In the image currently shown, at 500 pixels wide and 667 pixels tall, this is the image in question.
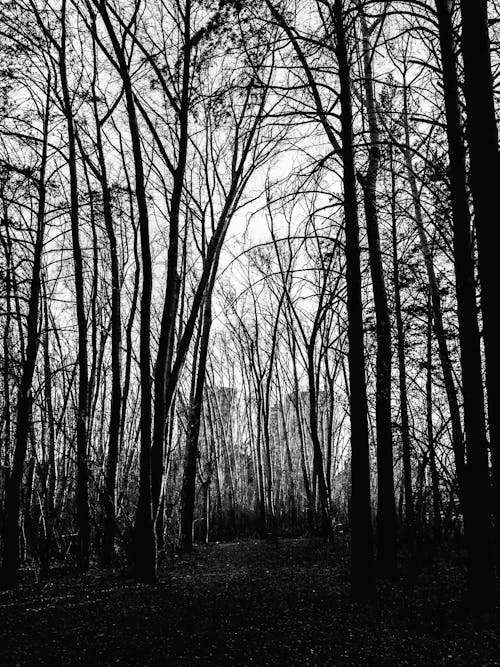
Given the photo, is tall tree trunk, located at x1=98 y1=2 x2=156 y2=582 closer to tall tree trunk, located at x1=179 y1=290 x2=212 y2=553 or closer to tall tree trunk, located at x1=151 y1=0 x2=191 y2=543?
tall tree trunk, located at x1=151 y1=0 x2=191 y2=543

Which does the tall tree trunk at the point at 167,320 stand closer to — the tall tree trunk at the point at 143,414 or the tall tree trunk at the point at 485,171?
the tall tree trunk at the point at 143,414

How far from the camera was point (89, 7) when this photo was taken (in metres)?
7.57

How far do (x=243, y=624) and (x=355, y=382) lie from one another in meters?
2.69

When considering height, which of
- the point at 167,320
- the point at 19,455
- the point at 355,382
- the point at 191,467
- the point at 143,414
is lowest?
the point at 191,467

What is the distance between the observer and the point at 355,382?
556cm

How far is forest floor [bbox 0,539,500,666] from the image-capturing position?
362 centimetres

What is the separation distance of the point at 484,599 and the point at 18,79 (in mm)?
9423

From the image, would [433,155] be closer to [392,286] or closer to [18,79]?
[392,286]

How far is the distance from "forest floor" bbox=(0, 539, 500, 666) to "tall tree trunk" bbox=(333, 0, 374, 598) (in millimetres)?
389

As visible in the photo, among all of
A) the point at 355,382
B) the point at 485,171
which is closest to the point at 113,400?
the point at 355,382

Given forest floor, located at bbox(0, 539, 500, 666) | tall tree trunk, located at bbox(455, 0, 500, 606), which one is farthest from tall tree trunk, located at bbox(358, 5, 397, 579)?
tall tree trunk, located at bbox(455, 0, 500, 606)

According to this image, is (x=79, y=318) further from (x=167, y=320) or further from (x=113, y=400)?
(x=167, y=320)

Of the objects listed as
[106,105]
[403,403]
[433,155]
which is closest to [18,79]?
[106,105]

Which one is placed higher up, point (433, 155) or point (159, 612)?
point (433, 155)
